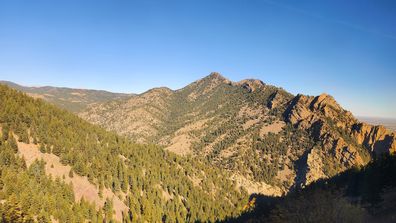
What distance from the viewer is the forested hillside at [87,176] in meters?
106

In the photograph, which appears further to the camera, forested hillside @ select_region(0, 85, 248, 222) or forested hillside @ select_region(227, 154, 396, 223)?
forested hillside @ select_region(0, 85, 248, 222)

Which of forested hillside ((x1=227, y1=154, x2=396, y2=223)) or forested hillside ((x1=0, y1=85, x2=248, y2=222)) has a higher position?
forested hillside ((x1=227, y1=154, x2=396, y2=223))

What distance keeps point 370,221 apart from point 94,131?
168m

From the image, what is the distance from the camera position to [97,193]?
134500 millimetres

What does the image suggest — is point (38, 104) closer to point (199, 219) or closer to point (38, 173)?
point (38, 173)

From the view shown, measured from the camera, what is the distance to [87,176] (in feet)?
458

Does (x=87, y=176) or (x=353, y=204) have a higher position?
(x=353, y=204)

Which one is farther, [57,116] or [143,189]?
[57,116]

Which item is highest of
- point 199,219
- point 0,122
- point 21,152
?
point 0,122

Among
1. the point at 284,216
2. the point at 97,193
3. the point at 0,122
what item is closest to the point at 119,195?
the point at 97,193

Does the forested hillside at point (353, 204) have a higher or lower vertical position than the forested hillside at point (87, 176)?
higher

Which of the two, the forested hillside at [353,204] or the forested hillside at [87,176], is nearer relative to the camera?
the forested hillside at [353,204]

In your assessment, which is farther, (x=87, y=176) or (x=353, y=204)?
(x=87, y=176)

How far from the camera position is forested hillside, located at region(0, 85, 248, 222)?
106 metres
